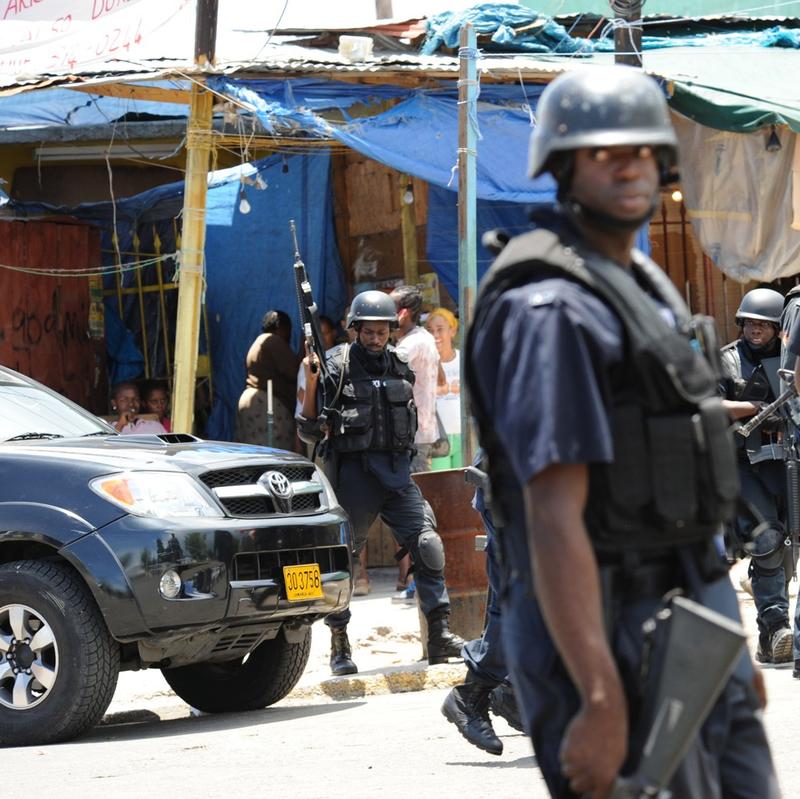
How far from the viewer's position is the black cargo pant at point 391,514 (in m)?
8.91

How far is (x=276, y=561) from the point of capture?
24.9 ft

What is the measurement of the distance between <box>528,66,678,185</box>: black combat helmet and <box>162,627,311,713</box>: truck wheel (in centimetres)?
555

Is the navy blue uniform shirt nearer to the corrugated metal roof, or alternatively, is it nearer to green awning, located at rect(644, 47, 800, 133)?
green awning, located at rect(644, 47, 800, 133)

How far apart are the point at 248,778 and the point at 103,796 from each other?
0.55m

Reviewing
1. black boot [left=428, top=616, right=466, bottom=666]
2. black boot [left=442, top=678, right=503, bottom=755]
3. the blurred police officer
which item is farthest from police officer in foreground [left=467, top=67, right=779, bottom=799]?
black boot [left=428, top=616, right=466, bottom=666]

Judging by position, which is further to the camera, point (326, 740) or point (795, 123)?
point (795, 123)

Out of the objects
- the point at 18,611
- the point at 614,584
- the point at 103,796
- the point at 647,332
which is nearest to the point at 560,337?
A: the point at 647,332

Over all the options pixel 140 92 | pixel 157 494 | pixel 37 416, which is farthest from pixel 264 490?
pixel 140 92

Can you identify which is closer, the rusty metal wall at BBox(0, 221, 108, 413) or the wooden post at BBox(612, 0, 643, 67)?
the wooden post at BBox(612, 0, 643, 67)

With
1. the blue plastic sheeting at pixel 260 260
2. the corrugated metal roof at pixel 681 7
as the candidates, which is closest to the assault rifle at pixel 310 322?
the blue plastic sheeting at pixel 260 260

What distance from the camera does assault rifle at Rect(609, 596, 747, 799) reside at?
2.64 metres

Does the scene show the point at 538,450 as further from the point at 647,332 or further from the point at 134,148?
the point at 134,148

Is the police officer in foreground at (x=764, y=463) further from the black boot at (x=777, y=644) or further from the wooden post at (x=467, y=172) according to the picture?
the wooden post at (x=467, y=172)

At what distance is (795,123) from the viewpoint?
478 inches
